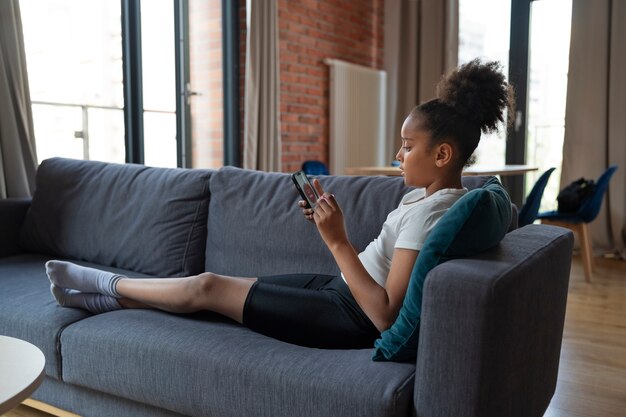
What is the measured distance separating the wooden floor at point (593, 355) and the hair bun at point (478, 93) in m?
1.01

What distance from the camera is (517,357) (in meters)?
1.26

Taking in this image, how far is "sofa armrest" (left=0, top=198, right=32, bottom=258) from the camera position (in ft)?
8.32

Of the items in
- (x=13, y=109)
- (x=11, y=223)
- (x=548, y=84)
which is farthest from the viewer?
(x=548, y=84)

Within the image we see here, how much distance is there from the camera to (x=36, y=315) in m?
1.74

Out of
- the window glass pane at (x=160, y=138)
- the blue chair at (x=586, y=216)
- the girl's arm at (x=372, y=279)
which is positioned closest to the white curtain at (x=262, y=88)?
the window glass pane at (x=160, y=138)

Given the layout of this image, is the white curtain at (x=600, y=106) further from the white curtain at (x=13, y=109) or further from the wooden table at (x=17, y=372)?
the wooden table at (x=17, y=372)

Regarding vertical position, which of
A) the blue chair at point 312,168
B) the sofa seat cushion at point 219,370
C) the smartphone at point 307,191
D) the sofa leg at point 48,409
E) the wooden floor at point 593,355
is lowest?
the wooden floor at point 593,355

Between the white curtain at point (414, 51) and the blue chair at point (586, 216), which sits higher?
the white curtain at point (414, 51)

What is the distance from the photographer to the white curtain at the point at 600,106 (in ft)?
14.8

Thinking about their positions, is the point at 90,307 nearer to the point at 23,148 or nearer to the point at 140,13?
the point at 23,148

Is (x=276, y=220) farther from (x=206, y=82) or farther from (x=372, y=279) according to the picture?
(x=206, y=82)

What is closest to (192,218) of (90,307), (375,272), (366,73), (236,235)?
(236,235)

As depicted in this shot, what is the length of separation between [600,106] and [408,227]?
3878 millimetres

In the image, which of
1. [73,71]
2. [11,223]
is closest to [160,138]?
[73,71]
